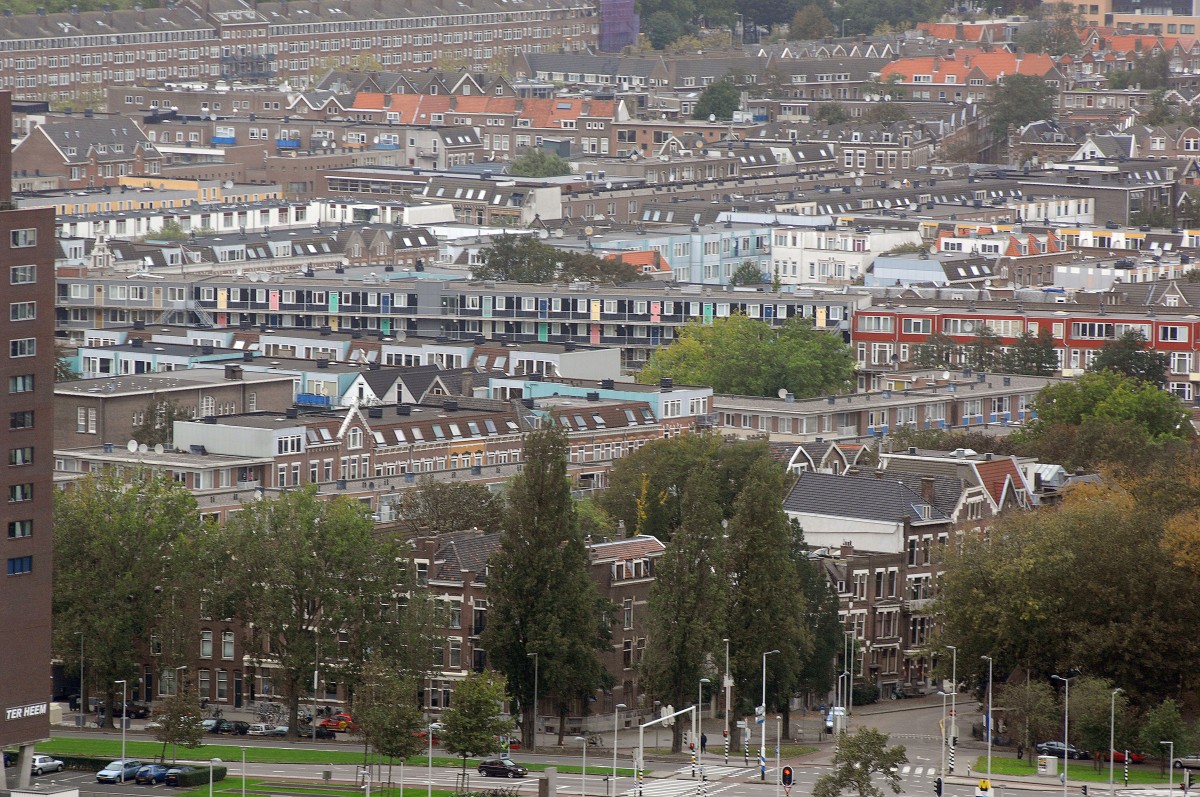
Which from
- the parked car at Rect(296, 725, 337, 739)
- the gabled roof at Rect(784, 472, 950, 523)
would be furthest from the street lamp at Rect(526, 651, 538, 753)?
the gabled roof at Rect(784, 472, 950, 523)

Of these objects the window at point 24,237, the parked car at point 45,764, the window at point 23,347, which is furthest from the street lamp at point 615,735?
the window at point 24,237

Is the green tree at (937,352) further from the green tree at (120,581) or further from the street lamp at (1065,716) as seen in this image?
the green tree at (120,581)

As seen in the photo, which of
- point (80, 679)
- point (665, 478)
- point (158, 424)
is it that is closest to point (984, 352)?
point (665, 478)

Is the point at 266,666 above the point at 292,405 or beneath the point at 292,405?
beneath

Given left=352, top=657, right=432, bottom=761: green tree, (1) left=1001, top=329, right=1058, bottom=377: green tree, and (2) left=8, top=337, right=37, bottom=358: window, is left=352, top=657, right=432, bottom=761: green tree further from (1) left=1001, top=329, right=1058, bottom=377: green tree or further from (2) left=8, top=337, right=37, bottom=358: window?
(1) left=1001, top=329, right=1058, bottom=377: green tree

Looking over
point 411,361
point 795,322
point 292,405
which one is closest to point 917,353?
point 795,322

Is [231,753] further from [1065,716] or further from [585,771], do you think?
[1065,716]

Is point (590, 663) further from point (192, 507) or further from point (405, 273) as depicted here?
point (405, 273)

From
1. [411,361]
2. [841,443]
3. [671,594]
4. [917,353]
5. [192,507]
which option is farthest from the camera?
[917,353]

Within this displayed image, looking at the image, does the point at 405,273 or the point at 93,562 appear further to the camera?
the point at 405,273
